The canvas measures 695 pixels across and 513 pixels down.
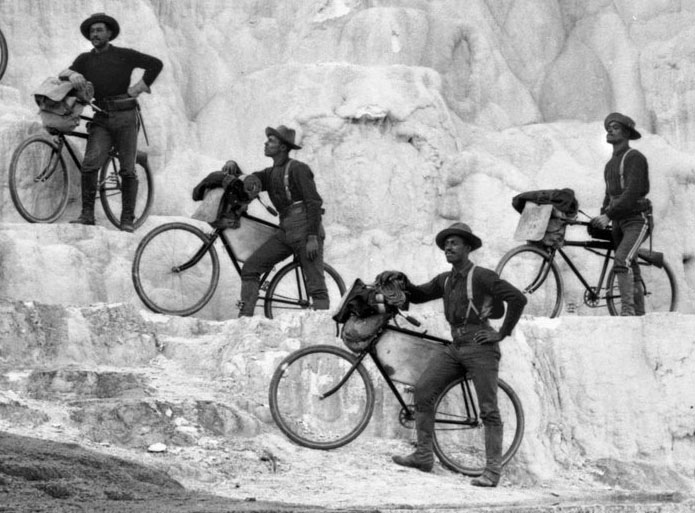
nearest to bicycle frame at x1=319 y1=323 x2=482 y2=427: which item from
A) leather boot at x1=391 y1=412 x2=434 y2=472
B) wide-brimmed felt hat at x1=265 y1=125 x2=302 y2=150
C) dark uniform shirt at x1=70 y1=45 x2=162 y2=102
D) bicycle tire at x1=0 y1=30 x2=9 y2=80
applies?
leather boot at x1=391 y1=412 x2=434 y2=472

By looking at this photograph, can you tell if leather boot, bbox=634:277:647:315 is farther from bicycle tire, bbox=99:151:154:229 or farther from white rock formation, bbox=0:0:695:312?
bicycle tire, bbox=99:151:154:229

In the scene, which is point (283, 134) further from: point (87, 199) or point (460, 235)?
point (460, 235)

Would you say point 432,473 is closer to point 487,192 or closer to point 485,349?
point 485,349

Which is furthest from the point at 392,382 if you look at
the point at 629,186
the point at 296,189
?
the point at 629,186

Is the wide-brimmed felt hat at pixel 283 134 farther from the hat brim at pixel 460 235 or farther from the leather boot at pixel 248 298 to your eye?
the hat brim at pixel 460 235

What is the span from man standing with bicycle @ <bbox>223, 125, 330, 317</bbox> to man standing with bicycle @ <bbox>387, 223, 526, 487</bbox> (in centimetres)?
192

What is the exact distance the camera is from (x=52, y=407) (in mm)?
11023

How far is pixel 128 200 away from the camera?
1401 cm

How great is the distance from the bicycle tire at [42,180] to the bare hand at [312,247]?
89.6 inches

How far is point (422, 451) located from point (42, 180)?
4.42 metres

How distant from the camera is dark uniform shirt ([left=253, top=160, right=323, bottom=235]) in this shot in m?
13.0

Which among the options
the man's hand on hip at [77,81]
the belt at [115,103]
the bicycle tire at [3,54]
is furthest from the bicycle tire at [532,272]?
the bicycle tire at [3,54]

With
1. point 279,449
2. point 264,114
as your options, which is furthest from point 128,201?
point 279,449

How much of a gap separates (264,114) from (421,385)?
5.39 meters
